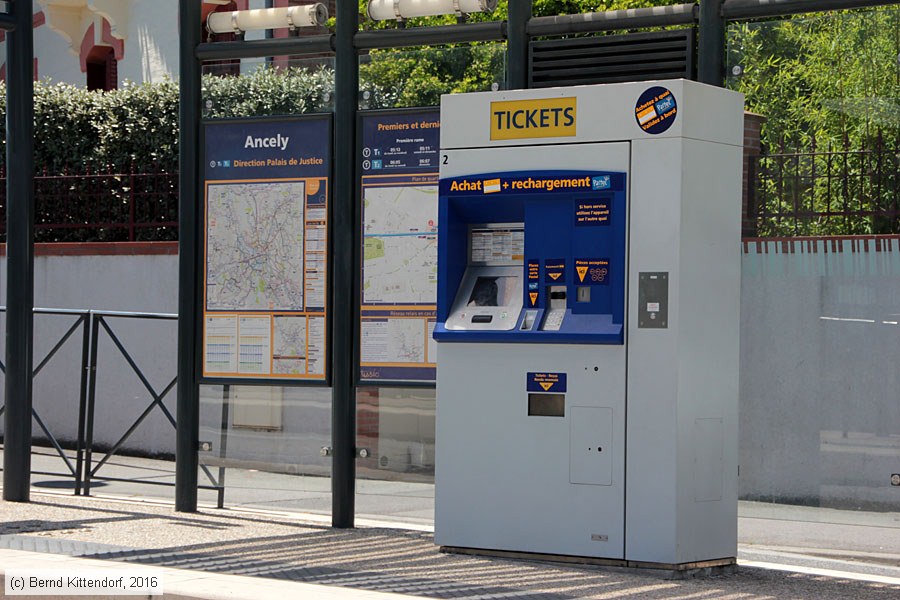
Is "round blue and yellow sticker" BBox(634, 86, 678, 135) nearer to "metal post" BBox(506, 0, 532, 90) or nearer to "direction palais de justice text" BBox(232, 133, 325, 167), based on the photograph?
"metal post" BBox(506, 0, 532, 90)

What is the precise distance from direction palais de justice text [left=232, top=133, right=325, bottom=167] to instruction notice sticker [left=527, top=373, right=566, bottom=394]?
2310 mm

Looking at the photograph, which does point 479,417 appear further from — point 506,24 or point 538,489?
point 506,24

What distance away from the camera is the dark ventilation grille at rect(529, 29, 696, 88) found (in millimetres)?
7758

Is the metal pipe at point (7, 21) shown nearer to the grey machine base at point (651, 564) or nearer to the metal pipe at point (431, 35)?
the metal pipe at point (431, 35)

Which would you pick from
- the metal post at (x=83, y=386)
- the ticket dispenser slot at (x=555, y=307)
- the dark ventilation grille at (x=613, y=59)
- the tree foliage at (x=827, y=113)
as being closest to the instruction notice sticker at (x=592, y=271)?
the ticket dispenser slot at (x=555, y=307)

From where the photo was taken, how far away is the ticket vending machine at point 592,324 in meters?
6.98

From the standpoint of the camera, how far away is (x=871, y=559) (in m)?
7.86

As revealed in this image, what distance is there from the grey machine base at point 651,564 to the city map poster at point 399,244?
1.48 metres

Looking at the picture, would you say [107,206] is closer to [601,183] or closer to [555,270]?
[555,270]

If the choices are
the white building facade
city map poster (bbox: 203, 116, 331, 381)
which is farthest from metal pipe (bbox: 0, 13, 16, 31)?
the white building facade

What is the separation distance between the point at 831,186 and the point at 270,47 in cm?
350

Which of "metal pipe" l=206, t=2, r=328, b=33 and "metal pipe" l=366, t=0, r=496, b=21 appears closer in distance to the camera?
"metal pipe" l=366, t=0, r=496, b=21

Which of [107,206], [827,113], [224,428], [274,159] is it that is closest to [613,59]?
[827,113]

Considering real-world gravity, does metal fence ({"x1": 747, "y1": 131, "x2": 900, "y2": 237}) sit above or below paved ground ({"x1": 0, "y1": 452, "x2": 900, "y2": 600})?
above
